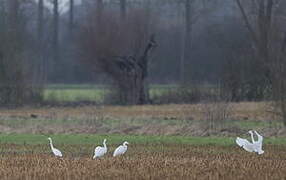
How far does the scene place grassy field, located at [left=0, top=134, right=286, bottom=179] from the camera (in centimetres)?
1705

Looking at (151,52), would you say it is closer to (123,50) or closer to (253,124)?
(123,50)

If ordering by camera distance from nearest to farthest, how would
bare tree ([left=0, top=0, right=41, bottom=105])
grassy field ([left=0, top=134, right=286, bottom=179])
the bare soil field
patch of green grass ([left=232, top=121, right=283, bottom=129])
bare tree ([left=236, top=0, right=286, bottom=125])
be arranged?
1. the bare soil field
2. grassy field ([left=0, top=134, right=286, bottom=179])
3. bare tree ([left=236, top=0, right=286, bottom=125])
4. patch of green grass ([left=232, top=121, right=283, bottom=129])
5. bare tree ([left=0, top=0, right=41, bottom=105])

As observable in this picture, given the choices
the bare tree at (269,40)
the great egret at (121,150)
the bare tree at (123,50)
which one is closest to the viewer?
the great egret at (121,150)

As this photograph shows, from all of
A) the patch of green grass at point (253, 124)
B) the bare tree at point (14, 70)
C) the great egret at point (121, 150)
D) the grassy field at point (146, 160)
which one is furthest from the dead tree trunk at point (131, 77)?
the great egret at point (121, 150)

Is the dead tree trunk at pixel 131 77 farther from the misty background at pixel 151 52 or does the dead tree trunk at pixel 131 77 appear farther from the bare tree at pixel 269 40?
the bare tree at pixel 269 40

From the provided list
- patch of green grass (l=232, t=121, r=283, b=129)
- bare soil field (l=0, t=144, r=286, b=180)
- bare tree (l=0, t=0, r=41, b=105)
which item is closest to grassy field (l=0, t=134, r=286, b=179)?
bare soil field (l=0, t=144, r=286, b=180)

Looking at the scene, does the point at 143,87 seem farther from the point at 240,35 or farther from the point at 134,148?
the point at 134,148

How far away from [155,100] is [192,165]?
35.7 m

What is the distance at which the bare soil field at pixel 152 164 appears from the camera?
16.9 metres

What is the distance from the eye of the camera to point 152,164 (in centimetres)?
1878

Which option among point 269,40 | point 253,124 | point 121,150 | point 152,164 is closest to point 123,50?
point 269,40

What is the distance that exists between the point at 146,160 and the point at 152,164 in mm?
963

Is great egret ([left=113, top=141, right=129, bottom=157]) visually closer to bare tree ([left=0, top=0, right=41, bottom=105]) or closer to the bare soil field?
the bare soil field

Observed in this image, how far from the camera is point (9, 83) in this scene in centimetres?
4966
